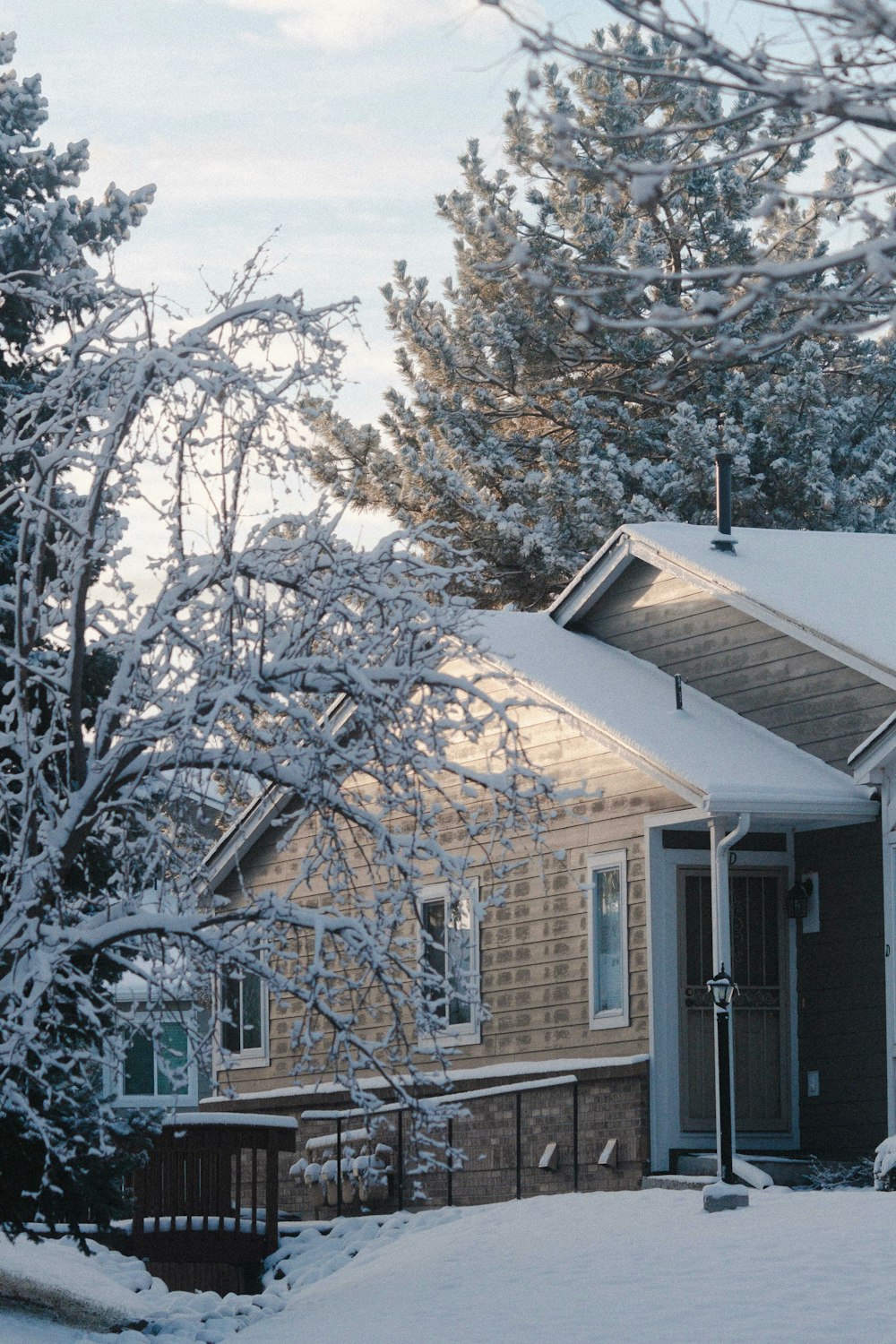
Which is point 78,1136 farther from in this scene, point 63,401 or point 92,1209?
point 63,401

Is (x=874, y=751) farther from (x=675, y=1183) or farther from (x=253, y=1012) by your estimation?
(x=253, y=1012)

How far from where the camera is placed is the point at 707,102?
6.79 m

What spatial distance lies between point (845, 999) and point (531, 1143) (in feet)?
9.90

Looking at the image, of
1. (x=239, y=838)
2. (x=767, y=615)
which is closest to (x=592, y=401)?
(x=239, y=838)

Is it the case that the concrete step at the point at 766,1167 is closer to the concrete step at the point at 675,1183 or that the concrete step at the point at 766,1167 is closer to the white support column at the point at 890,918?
the concrete step at the point at 675,1183

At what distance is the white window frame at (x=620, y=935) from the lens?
1680 cm

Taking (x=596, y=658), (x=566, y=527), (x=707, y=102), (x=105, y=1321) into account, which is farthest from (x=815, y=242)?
(x=707, y=102)

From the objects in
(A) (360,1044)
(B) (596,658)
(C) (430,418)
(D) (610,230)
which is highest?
(D) (610,230)

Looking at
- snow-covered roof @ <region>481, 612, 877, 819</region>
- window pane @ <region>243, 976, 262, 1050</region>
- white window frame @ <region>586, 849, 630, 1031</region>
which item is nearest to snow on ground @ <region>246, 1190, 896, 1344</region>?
white window frame @ <region>586, 849, 630, 1031</region>

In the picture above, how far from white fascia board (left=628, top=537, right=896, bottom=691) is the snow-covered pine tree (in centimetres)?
1168

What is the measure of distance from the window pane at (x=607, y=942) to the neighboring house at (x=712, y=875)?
0.07 ft

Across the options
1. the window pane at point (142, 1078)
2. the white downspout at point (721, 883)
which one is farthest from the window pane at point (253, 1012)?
the window pane at point (142, 1078)

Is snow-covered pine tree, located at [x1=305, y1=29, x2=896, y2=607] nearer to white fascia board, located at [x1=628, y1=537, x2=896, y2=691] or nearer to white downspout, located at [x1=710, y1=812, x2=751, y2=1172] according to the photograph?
white fascia board, located at [x1=628, y1=537, x2=896, y2=691]

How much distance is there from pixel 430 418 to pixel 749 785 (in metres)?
19.0
